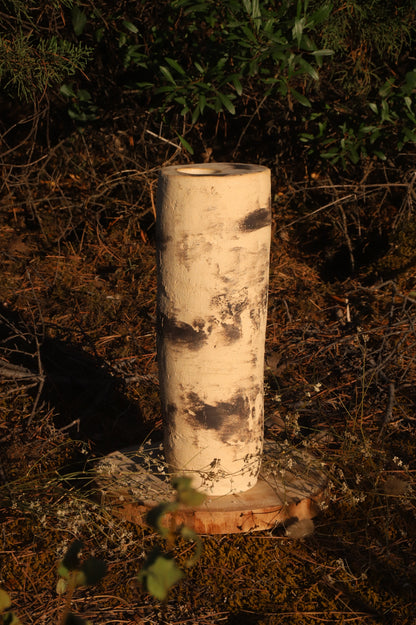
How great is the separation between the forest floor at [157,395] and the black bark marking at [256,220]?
0.99m

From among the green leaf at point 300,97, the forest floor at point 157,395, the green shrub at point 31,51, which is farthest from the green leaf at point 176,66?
the forest floor at point 157,395

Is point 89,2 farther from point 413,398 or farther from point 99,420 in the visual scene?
point 413,398

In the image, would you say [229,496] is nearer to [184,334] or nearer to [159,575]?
[184,334]

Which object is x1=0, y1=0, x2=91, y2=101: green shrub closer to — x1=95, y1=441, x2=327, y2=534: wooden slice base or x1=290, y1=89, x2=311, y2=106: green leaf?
x1=290, y1=89, x2=311, y2=106: green leaf

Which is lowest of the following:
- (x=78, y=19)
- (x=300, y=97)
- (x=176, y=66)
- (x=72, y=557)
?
(x=72, y=557)

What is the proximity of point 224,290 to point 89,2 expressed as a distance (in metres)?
2.78

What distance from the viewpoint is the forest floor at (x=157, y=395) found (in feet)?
7.89

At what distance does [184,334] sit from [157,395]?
1.25 metres

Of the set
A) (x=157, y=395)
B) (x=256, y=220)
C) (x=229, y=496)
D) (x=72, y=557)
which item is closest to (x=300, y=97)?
(x=256, y=220)

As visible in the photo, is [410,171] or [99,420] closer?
[99,420]

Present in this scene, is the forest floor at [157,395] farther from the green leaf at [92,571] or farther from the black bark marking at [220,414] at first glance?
the green leaf at [92,571]

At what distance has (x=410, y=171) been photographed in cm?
473

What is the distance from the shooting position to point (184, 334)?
252 centimetres

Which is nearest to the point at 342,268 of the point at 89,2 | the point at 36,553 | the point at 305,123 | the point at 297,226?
the point at 297,226
